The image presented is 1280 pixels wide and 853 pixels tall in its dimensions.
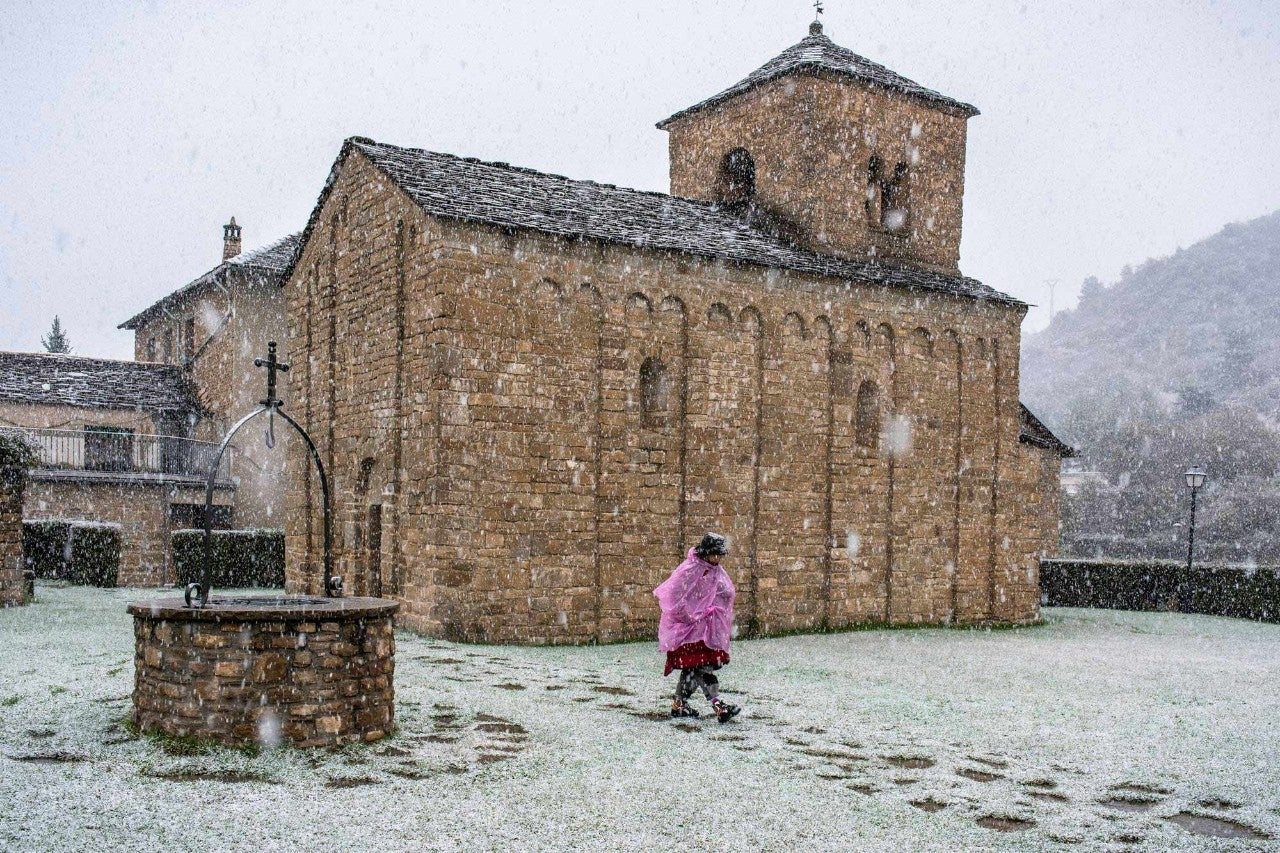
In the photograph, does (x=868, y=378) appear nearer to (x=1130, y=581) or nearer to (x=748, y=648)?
(x=748, y=648)

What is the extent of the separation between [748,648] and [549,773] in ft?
25.6

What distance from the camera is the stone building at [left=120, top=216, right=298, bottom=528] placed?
2825 centimetres

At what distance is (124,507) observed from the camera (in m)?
27.2

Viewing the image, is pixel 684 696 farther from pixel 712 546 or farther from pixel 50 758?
pixel 50 758

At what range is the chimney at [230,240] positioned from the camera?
33562mm

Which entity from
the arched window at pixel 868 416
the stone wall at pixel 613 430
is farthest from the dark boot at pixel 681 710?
the arched window at pixel 868 416

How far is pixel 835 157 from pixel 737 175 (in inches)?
85.2

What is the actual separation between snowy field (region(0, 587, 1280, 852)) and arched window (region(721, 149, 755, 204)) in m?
9.81

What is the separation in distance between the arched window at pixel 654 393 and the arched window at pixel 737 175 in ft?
18.0

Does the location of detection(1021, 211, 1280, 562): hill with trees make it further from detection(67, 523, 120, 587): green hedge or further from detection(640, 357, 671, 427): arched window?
detection(67, 523, 120, 587): green hedge

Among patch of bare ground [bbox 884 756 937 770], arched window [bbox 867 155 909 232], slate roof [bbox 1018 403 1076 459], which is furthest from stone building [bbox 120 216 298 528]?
patch of bare ground [bbox 884 756 937 770]

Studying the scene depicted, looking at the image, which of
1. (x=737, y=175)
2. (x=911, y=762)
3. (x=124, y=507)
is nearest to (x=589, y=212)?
(x=737, y=175)

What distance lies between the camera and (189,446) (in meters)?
28.8

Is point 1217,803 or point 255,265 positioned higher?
point 255,265
